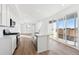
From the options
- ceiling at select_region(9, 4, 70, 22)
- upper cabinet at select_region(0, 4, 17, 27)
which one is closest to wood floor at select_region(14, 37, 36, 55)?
upper cabinet at select_region(0, 4, 17, 27)

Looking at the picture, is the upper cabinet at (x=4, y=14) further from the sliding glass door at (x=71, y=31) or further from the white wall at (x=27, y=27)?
the white wall at (x=27, y=27)

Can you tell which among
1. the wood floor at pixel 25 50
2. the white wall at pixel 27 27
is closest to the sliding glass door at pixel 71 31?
the wood floor at pixel 25 50

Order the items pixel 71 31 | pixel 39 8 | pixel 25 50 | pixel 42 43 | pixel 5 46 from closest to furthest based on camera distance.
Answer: pixel 5 46 → pixel 42 43 → pixel 25 50 → pixel 71 31 → pixel 39 8

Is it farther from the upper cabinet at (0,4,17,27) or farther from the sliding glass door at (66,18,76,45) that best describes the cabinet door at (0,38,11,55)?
the sliding glass door at (66,18,76,45)

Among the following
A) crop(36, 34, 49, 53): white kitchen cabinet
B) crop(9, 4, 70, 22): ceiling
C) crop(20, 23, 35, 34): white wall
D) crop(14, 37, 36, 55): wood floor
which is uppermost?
crop(9, 4, 70, 22): ceiling

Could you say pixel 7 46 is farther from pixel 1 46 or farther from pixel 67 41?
pixel 67 41

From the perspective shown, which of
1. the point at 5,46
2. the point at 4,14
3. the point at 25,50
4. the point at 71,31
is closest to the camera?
the point at 5,46

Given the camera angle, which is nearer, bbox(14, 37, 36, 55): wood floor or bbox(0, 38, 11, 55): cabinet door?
bbox(0, 38, 11, 55): cabinet door

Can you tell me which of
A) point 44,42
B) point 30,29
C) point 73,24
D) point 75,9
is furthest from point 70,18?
point 30,29

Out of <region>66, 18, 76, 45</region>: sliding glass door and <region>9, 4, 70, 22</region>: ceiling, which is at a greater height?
<region>9, 4, 70, 22</region>: ceiling

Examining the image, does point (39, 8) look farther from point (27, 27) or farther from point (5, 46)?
point (27, 27)

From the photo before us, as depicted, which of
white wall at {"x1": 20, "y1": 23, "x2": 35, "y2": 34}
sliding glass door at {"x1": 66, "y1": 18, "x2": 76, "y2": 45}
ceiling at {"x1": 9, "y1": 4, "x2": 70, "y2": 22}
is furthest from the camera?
white wall at {"x1": 20, "y1": 23, "x2": 35, "y2": 34}

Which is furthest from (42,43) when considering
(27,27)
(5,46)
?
(27,27)

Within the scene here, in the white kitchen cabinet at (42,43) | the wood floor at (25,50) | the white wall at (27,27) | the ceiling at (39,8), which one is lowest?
the wood floor at (25,50)
